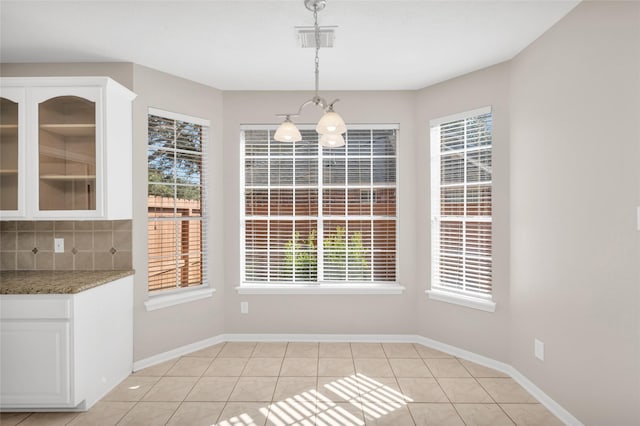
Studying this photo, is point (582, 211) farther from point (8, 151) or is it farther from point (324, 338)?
point (8, 151)

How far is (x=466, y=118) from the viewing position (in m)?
3.37

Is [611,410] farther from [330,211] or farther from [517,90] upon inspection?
[330,211]

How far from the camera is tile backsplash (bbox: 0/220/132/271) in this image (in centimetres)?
304

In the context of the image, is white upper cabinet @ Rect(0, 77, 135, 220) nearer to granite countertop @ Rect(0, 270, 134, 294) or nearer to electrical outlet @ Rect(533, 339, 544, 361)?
granite countertop @ Rect(0, 270, 134, 294)

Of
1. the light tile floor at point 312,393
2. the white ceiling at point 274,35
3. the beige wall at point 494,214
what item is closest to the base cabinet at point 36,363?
the light tile floor at point 312,393

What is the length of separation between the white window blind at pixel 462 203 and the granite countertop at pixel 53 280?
2978mm

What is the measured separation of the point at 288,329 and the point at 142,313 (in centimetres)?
146

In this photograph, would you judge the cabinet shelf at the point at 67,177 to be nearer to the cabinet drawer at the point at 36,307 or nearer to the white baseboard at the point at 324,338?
the cabinet drawer at the point at 36,307

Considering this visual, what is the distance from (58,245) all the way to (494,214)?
12.7 ft

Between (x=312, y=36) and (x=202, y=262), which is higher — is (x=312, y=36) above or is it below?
above

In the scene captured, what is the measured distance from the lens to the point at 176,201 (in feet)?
11.4

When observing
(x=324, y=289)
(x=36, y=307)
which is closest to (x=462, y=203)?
(x=324, y=289)

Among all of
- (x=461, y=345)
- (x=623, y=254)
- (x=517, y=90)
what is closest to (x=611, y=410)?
(x=623, y=254)

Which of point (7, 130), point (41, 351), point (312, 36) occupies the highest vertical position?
point (312, 36)
